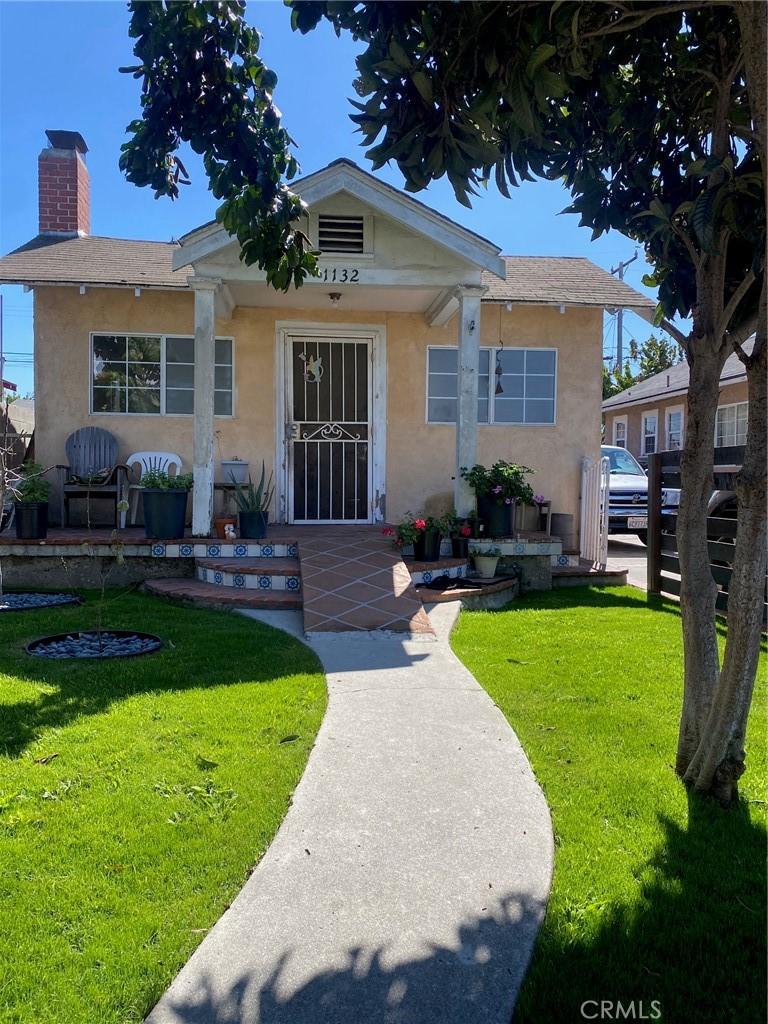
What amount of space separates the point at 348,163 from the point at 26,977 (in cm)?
774

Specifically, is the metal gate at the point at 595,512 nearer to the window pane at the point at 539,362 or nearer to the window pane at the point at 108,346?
the window pane at the point at 539,362

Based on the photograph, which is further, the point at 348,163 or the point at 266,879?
the point at 348,163

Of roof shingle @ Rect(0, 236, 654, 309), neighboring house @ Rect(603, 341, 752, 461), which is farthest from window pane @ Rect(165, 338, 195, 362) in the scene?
neighboring house @ Rect(603, 341, 752, 461)

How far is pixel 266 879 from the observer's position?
102 inches

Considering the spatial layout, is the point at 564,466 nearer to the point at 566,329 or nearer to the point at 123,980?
the point at 566,329

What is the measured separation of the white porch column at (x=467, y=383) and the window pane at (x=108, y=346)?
4432 mm

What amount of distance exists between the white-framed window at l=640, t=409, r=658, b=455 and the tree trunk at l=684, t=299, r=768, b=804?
2099 centimetres

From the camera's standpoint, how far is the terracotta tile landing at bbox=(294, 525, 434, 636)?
6207 millimetres

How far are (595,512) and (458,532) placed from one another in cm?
220

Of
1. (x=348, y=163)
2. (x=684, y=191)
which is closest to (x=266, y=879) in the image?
(x=684, y=191)

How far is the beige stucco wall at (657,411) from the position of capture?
1820cm

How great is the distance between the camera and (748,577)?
2941mm

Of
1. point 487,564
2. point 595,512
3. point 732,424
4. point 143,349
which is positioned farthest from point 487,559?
point 732,424

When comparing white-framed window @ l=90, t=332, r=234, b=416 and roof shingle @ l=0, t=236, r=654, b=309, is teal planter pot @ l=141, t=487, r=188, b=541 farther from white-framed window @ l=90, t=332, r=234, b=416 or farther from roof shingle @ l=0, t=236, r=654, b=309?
roof shingle @ l=0, t=236, r=654, b=309
